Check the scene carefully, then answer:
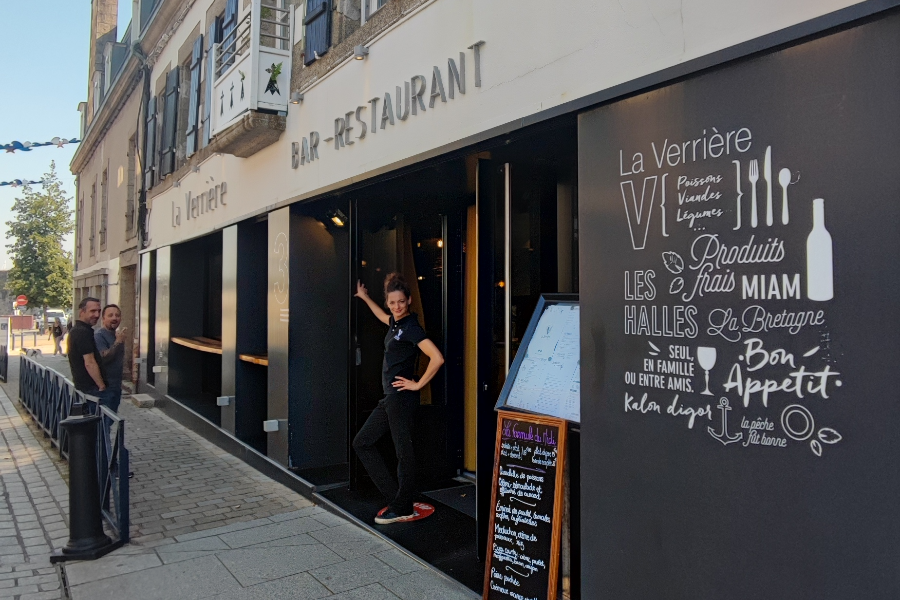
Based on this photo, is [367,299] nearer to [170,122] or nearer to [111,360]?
[111,360]

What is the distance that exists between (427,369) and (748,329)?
2.64m

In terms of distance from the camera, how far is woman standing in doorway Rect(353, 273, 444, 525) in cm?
473

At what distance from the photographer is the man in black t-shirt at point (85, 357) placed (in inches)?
251

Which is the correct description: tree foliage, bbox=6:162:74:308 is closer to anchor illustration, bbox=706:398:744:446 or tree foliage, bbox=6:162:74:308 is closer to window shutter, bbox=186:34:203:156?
window shutter, bbox=186:34:203:156

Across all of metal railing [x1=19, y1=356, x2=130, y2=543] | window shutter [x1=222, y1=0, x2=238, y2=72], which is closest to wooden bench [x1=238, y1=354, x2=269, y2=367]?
metal railing [x1=19, y1=356, x2=130, y2=543]

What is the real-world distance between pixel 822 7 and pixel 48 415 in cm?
945

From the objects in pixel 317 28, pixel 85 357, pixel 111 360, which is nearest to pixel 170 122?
pixel 111 360

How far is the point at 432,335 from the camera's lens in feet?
19.2

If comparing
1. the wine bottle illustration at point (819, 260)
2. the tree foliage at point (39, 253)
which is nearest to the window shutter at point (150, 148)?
the wine bottle illustration at point (819, 260)

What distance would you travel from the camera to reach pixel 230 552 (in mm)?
4477

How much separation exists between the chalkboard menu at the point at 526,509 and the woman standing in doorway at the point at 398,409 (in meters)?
1.35

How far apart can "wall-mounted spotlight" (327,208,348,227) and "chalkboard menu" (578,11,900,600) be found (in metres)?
3.58

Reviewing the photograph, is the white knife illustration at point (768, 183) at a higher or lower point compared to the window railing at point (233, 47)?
lower

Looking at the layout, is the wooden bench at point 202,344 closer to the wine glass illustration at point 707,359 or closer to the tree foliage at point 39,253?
the wine glass illustration at point 707,359
